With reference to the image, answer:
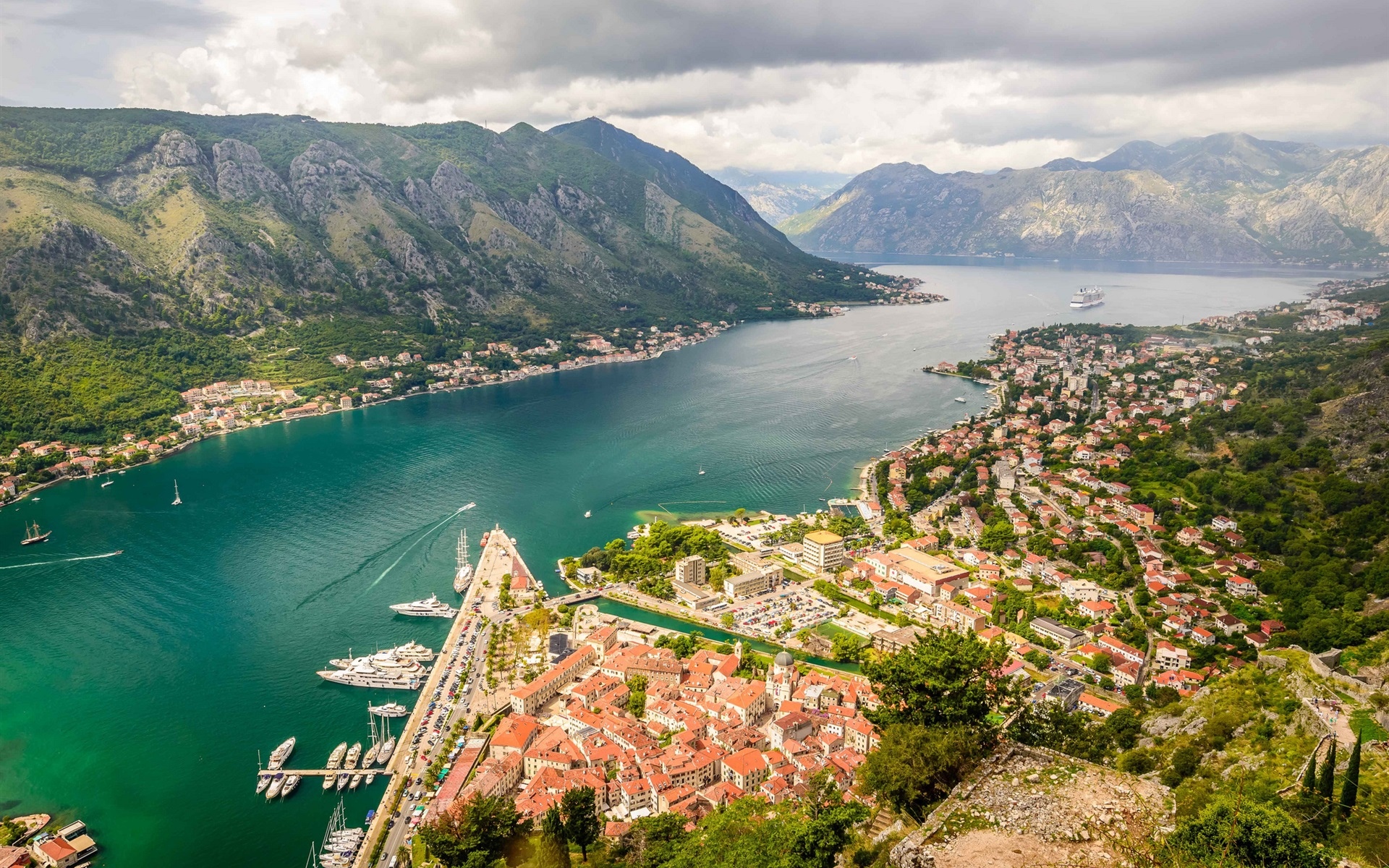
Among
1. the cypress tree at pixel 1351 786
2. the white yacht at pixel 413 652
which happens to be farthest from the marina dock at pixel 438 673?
the cypress tree at pixel 1351 786

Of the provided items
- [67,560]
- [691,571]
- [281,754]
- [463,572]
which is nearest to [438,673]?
[281,754]

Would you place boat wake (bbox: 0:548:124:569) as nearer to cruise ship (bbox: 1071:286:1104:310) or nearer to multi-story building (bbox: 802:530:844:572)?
multi-story building (bbox: 802:530:844:572)

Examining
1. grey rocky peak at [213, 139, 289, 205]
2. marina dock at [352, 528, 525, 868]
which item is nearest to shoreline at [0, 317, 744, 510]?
marina dock at [352, 528, 525, 868]

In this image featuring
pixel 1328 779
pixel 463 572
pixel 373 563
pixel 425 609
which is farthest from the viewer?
pixel 373 563

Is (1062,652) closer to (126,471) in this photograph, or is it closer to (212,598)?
(212,598)

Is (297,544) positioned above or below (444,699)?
Result: above

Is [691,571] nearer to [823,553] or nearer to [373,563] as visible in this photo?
[823,553]
